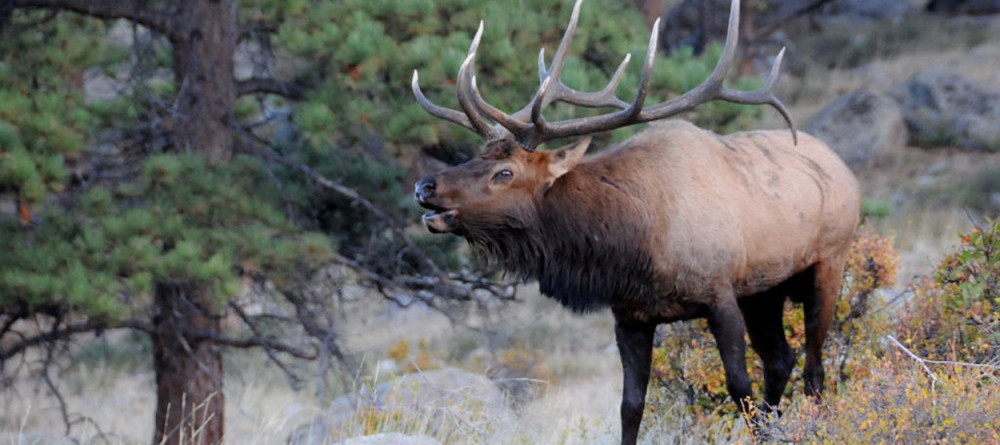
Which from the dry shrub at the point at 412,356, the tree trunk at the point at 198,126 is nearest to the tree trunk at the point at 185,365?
the tree trunk at the point at 198,126

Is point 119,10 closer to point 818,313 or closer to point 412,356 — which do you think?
point 818,313

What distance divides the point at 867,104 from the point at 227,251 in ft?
48.9

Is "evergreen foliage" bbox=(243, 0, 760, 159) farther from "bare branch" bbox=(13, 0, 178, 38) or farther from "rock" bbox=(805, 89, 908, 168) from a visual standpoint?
"rock" bbox=(805, 89, 908, 168)

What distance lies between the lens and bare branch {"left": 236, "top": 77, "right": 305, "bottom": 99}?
29.7 ft

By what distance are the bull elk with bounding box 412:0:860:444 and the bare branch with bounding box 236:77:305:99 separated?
3363mm

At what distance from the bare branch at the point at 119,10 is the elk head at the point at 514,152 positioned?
12.4 ft

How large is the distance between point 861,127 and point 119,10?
14275mm

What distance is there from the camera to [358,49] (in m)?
8.02

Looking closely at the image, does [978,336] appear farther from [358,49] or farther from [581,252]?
[358,49]

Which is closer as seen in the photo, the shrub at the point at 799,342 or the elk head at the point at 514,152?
the elk head at the point at 514,152

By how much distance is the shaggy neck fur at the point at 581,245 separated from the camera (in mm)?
5488

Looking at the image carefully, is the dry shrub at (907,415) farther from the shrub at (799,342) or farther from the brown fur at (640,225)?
the shrub at (799,342)

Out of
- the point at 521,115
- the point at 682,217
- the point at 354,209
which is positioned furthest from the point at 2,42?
the point at 682,217

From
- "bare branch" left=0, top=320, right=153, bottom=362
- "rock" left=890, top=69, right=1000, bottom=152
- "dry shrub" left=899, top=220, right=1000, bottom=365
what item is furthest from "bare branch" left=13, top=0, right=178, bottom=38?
"rock" left=890, top=69, right=1000, bottom=152
